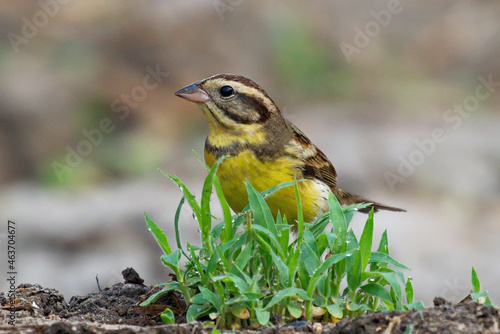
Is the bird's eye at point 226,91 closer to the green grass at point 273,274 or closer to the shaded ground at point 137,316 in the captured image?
the shaded ground at point 137,316

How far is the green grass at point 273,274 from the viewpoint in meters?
4.23

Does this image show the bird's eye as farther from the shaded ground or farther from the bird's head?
the shaded ground

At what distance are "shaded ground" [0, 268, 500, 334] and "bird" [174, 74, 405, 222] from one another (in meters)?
1.32

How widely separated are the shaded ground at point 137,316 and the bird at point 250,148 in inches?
51.9

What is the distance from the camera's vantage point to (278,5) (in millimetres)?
13156

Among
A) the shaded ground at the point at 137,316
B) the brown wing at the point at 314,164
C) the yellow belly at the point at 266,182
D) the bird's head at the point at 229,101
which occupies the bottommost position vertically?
the shaded ground at the point at 137,316

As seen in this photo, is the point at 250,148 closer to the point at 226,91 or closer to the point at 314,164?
the point at 226,91

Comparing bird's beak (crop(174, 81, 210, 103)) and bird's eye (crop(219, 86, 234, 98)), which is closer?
bird's beak (crop(174, 81, 210, 103))

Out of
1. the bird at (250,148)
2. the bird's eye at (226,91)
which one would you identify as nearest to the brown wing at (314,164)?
the bird at (250,148)

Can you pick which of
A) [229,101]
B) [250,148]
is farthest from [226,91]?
[250,148]

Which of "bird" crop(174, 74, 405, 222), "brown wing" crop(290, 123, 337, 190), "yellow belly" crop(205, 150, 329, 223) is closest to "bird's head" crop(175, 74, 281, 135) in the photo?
"bird" crop(174, 74, 405, 222)

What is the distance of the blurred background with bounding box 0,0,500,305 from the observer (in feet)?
29.2

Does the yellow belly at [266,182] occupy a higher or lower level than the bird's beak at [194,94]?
lower

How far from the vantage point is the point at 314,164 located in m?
7.20
